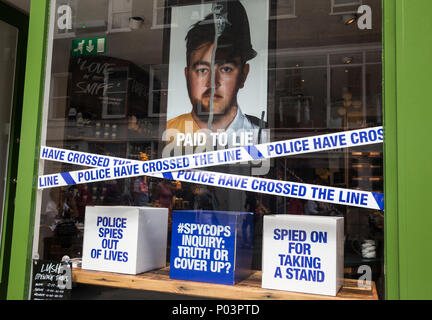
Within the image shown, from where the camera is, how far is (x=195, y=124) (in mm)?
1934

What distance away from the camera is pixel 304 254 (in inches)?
64.4

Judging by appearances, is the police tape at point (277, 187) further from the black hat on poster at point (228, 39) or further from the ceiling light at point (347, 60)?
the ceiling light at point (347, 60)

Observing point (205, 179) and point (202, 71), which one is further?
point (202, 71)

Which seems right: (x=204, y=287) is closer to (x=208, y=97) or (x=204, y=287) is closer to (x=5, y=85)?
(x=208, y=97)

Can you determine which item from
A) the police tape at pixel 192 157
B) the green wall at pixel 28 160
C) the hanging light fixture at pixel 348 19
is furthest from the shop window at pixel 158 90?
the hanging light fixture at pixel 348 19

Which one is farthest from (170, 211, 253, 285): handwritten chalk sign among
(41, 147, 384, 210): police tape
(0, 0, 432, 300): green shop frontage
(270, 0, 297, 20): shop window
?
(270, 0, 297, 20): shop window

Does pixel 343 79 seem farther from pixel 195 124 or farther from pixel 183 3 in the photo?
pixel 183 3

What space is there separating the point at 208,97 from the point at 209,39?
0.28 metres

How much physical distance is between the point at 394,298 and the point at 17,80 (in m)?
2.77

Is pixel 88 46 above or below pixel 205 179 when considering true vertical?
above

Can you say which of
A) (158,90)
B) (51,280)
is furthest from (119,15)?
(51,280)

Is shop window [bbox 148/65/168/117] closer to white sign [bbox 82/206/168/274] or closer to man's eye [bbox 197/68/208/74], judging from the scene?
man's eye [bbox 197/68/208/74]

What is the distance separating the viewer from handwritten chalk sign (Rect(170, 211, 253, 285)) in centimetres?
172

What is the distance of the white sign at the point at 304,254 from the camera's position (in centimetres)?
160
